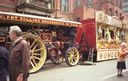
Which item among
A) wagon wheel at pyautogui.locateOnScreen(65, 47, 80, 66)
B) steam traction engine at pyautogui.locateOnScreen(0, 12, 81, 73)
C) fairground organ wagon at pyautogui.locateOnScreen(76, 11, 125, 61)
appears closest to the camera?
steam traction engine at pyautogui.locateOnScreen(0, 12, 81, 73)

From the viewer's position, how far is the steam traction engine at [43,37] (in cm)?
555

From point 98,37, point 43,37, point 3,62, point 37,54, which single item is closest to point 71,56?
point 43,37

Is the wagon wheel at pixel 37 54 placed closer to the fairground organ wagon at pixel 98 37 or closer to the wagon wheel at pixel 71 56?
the wagon wheel at pixel 71 56

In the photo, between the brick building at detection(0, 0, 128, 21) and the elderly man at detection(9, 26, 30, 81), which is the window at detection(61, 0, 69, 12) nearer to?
the brick building at detection(0, 0, 128, 21)

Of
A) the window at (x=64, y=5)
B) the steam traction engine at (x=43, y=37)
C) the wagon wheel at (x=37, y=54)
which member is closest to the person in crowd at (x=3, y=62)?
the steam traction engine at (x=43, y=37)

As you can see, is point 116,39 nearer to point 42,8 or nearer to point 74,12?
point 42,8

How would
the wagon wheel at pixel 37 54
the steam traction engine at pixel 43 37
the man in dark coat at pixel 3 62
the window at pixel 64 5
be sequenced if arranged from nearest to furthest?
the man in dark coat at pixel 3 62 < the steam traction engine at pixel 43 37 < the wagon wheel at pixel 37 54 < the window at pixel 64 5

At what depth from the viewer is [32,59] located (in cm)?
592

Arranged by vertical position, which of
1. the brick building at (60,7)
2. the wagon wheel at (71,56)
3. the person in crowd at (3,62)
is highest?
the brick building at (60,7)

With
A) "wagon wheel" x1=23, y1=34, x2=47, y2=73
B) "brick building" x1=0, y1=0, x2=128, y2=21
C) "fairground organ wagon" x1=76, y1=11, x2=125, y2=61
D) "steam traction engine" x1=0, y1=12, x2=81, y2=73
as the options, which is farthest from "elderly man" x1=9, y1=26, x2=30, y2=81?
"brick building" x1=0, y1=0, x2=128, y2=21

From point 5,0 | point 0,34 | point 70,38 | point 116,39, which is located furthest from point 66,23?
point 5,0

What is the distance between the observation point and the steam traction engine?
5547 millimetres

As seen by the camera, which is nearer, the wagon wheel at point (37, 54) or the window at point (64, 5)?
the wagon wheel at point (37, 54)

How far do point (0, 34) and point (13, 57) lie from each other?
11.9 ft
